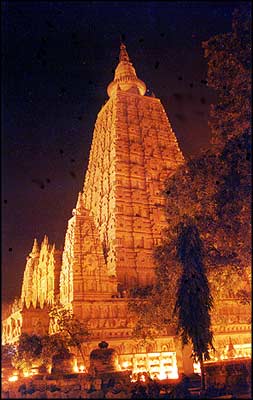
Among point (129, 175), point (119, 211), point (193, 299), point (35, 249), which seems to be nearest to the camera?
point (193, 299)

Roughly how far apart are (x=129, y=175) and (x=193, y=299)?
2457cm

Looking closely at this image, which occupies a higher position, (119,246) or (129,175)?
(129,175)

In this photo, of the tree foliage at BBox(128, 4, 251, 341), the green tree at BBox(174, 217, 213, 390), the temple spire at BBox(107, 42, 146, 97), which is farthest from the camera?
the temple spire at BBox(107, 42, 146, 97)

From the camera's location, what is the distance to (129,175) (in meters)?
40.4

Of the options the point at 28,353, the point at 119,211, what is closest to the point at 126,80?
the point at 119,211

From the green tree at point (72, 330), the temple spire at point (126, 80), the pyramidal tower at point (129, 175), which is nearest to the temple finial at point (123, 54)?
the temple spire at point (126, 80)

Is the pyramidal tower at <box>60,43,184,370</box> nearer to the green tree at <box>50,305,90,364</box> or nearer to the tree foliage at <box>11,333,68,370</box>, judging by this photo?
the green tree at <box>50,305,90,364</box>

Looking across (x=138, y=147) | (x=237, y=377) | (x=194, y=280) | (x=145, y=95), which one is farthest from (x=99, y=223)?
(x=237, y=377)

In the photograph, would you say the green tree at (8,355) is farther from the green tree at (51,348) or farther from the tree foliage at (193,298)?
the tree foliage at (193,298)

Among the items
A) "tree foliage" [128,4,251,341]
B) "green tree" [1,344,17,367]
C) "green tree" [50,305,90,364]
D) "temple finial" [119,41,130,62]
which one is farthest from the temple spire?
"green tree" [1,344,17,367]

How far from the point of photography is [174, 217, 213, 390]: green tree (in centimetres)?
1638

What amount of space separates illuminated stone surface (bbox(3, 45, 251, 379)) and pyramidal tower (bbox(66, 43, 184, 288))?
0.31 feet

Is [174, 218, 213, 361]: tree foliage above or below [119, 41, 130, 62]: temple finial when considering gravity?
below

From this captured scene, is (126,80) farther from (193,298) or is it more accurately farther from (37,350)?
(193,298)
